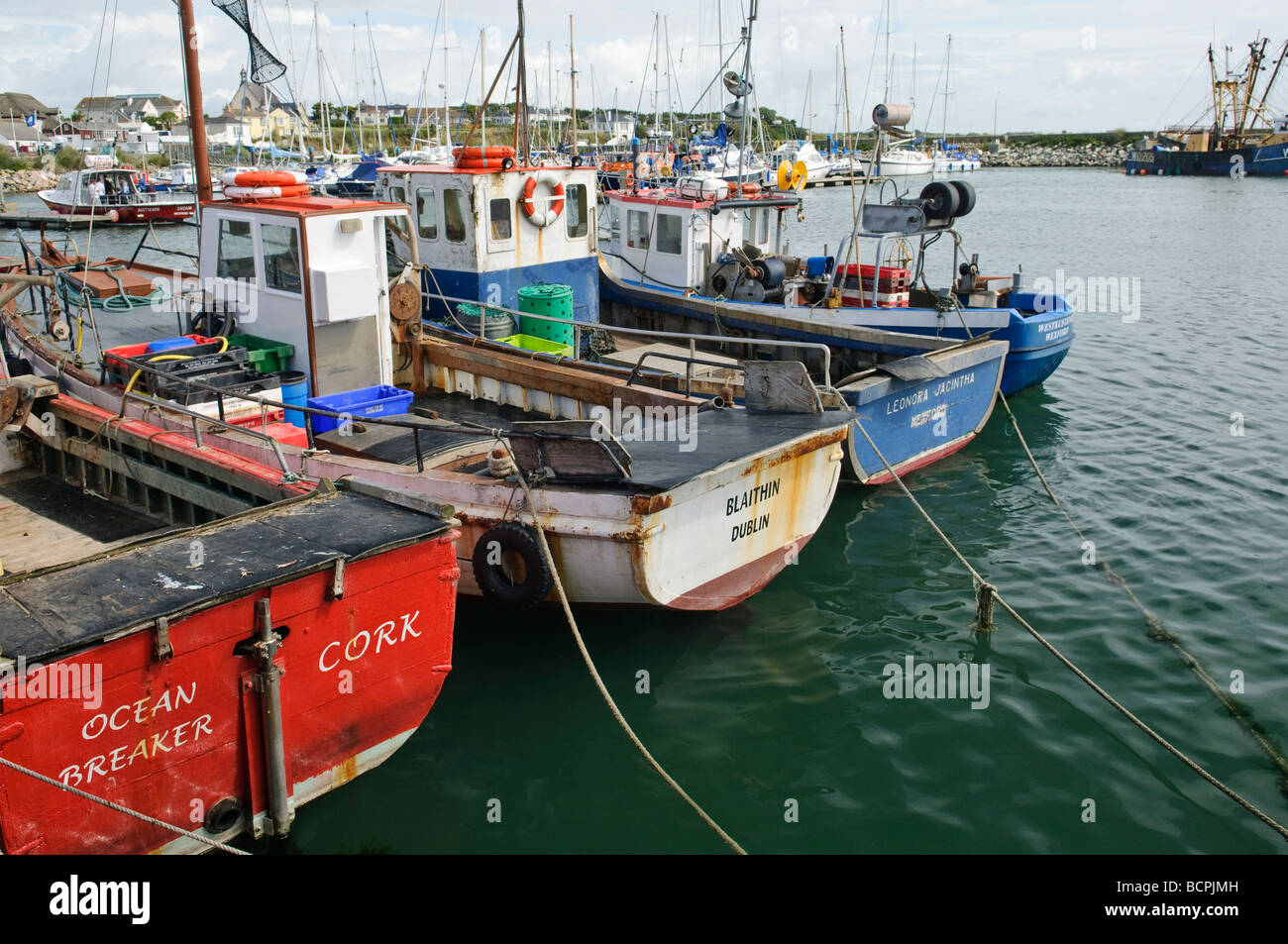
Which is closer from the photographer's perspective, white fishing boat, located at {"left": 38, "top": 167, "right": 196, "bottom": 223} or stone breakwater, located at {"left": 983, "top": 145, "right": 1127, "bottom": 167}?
white fishing boat, located at {"left": 38, "top": 167, "right": 196, "bottom": 223}

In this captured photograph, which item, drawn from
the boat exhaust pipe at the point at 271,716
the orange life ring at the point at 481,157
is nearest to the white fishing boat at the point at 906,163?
the orange life ring at the point at 481,157

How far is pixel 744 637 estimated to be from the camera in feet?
27.8

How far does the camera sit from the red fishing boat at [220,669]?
4.42 m

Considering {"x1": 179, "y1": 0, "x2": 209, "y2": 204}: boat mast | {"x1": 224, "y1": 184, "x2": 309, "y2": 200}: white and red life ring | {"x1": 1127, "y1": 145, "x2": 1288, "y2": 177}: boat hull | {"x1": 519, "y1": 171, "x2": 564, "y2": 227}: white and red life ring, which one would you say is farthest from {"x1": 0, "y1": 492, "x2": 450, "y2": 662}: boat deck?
{"x1": 1127, "y1": 145, "x2": 1288, "y2": 177}: boat hull

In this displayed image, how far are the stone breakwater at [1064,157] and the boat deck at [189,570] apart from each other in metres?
115

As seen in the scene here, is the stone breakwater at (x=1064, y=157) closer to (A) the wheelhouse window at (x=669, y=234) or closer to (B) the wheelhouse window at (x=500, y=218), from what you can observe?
(A) the wheelhouse window at (x=669, y=234)

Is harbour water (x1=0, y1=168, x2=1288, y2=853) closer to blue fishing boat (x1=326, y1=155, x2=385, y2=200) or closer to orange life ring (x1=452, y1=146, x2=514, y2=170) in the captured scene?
orange life ring (x1=452, y1=146, x2=514, y2=170)

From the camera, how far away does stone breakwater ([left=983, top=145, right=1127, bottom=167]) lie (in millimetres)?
107775

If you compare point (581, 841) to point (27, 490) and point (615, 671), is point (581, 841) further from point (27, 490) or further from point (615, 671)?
point (27, 490)

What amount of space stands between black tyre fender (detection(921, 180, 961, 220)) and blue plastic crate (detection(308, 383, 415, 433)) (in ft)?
28.2

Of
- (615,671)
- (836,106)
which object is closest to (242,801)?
(615,671)

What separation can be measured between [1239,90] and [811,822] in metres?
94.0

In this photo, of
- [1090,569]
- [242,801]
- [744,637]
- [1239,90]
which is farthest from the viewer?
[1239,90]

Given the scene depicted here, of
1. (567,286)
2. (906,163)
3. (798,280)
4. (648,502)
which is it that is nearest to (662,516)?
(648,502)
